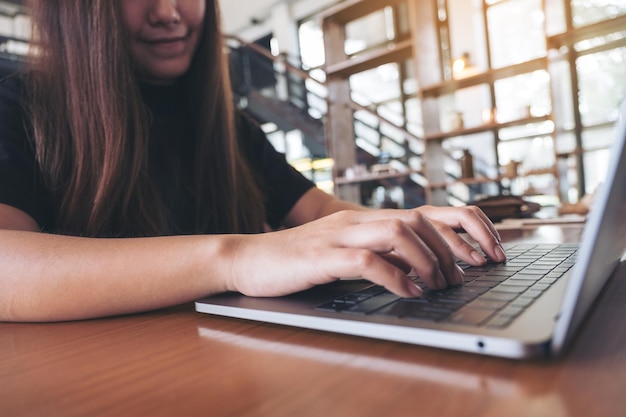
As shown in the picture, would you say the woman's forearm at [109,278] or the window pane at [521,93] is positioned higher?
the window pane at [521,93]

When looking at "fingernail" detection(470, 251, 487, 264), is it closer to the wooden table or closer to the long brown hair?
the wooden table

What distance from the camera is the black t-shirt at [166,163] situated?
736mm

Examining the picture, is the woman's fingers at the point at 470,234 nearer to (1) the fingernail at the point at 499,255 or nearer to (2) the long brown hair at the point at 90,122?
(1) the fingernail at the point at 499,255

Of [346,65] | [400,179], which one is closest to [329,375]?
[346,65]

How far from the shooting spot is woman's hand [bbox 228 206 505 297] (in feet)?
1.41

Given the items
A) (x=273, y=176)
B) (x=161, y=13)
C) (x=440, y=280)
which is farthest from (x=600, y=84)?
(x=440, y=280)

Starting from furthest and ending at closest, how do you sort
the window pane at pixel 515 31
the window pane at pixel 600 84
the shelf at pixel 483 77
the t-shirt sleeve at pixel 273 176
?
the window pane at pixel 515 31, the window pane at pixel 600 84, the shelf at pixel 483 77, the t-shirt sleeve at pixel 273 176

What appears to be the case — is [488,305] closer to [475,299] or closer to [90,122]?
[475,299]

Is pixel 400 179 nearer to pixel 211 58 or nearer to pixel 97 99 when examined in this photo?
pixel 211 58

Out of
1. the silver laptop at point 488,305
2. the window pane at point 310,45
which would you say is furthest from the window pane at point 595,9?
the silver laptop at point 488,305

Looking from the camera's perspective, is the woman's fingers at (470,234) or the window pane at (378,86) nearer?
the woman's fingers at (470,234)

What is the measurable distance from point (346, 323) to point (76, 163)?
631mm

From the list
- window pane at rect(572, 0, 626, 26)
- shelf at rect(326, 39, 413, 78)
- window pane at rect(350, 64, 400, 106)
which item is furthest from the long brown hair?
window pane at rect(350, 64, 400, 106)

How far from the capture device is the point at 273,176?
1.28 m
